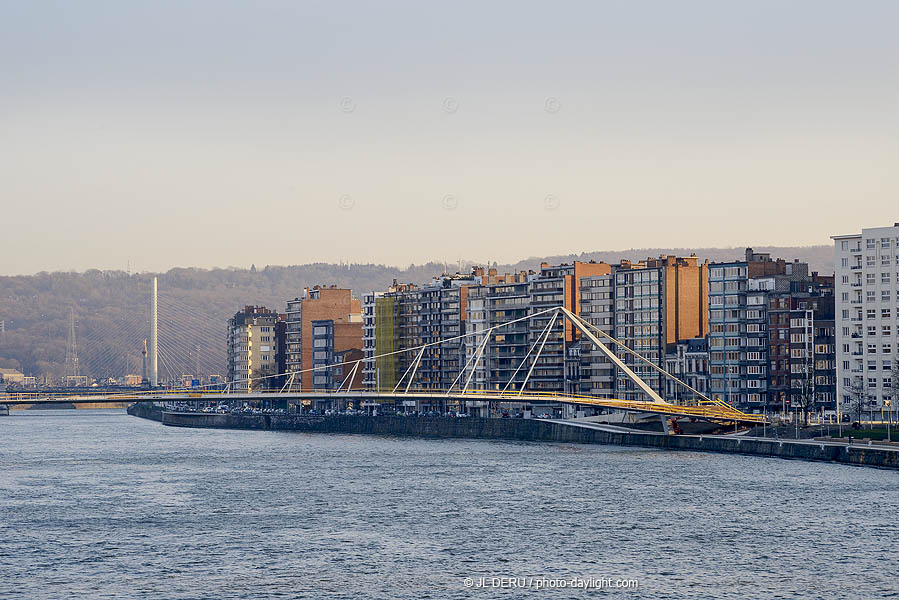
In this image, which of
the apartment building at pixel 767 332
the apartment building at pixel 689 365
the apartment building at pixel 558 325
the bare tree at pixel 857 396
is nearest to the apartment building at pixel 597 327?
the apartment building at pixel 558 325

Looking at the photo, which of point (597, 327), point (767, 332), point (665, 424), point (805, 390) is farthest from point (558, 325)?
point (665, 424)

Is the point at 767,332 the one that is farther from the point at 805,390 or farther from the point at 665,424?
the point at 665,424

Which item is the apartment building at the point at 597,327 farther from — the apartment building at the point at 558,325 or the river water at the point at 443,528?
the river water at the point at 443,528

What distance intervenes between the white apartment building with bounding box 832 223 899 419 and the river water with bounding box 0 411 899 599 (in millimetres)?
28960

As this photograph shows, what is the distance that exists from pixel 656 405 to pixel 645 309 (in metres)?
43.8

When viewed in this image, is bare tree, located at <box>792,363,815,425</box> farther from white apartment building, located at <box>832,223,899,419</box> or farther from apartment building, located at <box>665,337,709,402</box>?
apartment building, located at <box>665,337,709,402</box>

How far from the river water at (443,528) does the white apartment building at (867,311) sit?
2896cm

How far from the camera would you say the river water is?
1994 inches

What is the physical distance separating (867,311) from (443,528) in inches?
3044

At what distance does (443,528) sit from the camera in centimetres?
6406

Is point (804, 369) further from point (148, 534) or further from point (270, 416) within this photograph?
point (148, 534)

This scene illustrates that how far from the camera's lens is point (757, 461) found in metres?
100

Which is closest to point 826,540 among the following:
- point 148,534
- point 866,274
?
point 148,534

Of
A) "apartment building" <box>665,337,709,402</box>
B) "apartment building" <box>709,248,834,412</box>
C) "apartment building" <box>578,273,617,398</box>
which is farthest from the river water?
"apartment building" <box>578,273,617,398</box>
